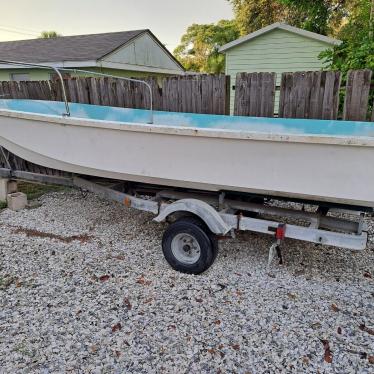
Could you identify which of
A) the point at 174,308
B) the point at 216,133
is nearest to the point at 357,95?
the point at 216,133

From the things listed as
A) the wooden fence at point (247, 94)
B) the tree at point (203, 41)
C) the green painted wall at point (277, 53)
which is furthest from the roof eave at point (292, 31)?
the tree at point (203, 41)

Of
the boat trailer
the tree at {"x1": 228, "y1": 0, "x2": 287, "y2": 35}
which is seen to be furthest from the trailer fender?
the tree at {"x1": 228, "y1": 0, "x2": 287, "y2": 35}

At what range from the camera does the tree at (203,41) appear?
29250 millimetres

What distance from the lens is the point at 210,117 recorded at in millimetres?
3316

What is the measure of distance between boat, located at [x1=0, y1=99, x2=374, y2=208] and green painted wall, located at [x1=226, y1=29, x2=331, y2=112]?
21.9ft

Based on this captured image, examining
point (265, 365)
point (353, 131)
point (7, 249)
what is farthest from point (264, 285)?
point (7, 249)

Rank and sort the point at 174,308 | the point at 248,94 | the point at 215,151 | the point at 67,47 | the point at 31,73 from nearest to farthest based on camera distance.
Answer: the point at 174,308
the point at 215,151
the point at 248,94
the point at 31,73
the point at 67,47

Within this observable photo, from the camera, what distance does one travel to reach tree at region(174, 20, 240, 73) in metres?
29.2

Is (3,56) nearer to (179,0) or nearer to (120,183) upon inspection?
(120,183)

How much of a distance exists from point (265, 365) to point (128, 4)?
25.8 metres

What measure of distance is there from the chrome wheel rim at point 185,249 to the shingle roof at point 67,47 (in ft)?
34.6

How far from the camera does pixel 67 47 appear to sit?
13.9m

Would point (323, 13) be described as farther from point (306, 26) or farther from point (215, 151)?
point (215, 151)

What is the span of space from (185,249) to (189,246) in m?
0.06
